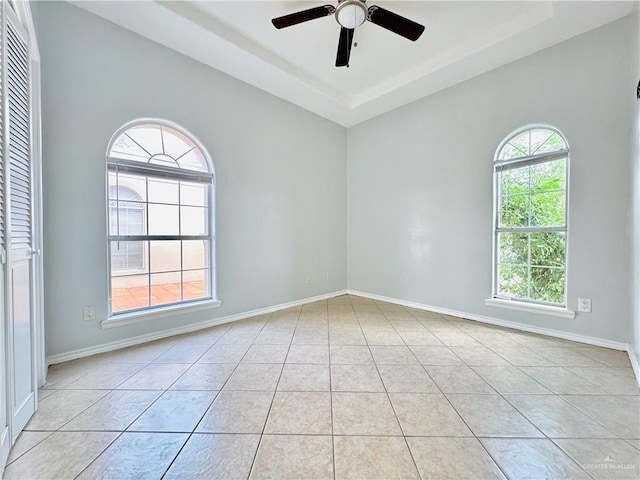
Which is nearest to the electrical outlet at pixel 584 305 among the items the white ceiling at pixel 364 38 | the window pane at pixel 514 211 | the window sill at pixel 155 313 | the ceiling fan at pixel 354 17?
the window pane at pixel 514 211

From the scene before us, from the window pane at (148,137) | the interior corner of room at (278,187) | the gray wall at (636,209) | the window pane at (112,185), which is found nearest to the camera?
the interior corner of room at (278,187)

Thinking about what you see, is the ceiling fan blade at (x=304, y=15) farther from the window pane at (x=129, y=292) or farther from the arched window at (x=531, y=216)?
the window pane at (x=129, y=292)

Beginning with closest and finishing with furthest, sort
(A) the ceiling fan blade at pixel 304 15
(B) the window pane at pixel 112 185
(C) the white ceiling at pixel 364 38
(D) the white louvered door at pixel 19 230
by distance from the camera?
(D) the white louvered door at pixel 19 230 < (A) the ceiling fan blade at pixel 304 15 < (C) the white ceiling at pixel 364 38 < (B) the window pane at pixel 112 185

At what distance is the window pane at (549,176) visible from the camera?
2.74 metres

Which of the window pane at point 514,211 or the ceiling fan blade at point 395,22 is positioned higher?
the ceiling fan blade at point 395,22

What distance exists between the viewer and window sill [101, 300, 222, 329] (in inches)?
96.6

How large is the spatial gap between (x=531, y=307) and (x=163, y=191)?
4.17 metres

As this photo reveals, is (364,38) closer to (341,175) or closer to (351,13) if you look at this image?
(351,13)

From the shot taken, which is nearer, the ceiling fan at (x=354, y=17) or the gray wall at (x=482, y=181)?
the ceiling fan at (x=354, y=17)

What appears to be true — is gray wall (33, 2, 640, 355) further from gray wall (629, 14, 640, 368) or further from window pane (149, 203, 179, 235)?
window pane (149, 203, 179, 235)

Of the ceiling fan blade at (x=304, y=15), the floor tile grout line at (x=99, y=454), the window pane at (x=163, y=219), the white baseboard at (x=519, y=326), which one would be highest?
the ceiling fan blade at (x=304, y=15)

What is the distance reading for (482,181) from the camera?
3232 mm

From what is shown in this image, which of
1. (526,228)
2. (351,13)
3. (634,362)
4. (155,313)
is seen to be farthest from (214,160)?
(634,362)

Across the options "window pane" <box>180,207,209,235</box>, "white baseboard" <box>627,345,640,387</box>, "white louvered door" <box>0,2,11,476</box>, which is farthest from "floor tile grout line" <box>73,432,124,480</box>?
"white baseboard" <box>627,345,640,387</box>
